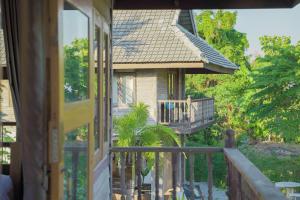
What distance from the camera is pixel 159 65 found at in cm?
1161

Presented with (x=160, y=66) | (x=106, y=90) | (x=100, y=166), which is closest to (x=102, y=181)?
(x=100, y=166)

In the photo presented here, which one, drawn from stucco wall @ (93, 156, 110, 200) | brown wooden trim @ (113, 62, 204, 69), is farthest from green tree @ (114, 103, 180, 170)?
stucco wall @ (93, 156, 110, 200)

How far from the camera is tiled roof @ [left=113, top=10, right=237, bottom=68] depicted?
11.6m

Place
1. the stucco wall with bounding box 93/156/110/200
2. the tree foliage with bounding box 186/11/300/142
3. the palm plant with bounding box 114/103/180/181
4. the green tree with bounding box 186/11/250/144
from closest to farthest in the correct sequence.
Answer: the stucco wall with bounding box 93/156/110/200 → the palm plant with bounding box 114/103/180/181 → the tree foliage with bounding box 186/11/300/142 → the green tree with bounding box 186/11/250/144

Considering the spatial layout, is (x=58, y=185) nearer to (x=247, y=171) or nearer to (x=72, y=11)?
(x=72, y=11)

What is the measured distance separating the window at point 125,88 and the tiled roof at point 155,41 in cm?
89

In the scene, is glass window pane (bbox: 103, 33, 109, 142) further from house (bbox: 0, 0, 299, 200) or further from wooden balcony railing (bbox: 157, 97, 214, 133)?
wooden balcony railing (bbox: 157, 97, 214, 133)

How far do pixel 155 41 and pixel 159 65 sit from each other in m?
0.88

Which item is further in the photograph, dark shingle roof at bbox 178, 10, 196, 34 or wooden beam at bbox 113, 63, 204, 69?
dark shingle roof at bbox 178, 10, 196, 34

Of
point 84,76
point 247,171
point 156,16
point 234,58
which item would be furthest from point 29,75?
point 234,58

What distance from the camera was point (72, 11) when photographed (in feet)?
7.08

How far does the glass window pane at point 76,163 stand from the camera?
2047 mm

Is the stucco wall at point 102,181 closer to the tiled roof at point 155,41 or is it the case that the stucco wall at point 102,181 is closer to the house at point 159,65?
the house at point 159,65

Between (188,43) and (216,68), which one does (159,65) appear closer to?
(188,43)
